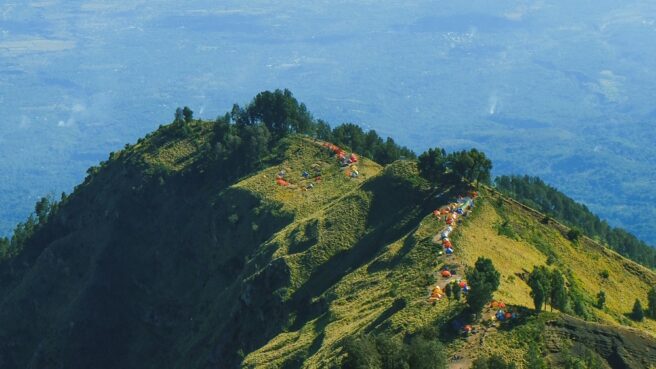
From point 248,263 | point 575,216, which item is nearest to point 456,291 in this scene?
point 248,263

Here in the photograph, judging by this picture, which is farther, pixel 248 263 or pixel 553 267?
pixel 248 263

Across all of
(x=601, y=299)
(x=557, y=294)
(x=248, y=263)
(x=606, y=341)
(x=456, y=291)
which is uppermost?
(x=456, y=291)

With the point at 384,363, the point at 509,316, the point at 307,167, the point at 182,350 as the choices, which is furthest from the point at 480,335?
the point at 307,167

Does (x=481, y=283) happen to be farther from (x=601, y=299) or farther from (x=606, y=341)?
(x=601, y=299)

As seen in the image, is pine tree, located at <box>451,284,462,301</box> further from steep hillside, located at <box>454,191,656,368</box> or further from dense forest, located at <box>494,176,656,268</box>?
dense forest, located at <box>494,176,656,268</box>

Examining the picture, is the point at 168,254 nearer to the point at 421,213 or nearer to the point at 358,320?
the point at 421,213

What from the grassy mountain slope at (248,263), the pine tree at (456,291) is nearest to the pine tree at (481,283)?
the pine tree at (456,291)
